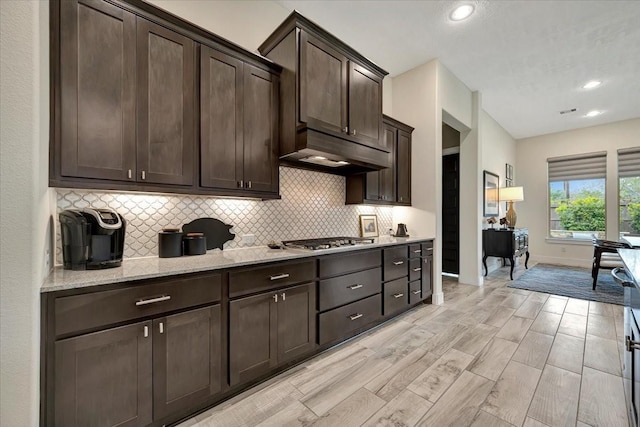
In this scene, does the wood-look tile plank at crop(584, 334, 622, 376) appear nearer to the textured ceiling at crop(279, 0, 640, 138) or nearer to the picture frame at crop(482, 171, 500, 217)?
the picture frame at crop(482, 171, 500, 217)

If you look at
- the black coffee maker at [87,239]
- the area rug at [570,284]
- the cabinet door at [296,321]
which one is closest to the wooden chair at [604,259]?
the area rug at [570,284]

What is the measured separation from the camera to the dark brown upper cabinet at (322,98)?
7.18ft

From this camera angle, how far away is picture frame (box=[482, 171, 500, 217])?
5176mm

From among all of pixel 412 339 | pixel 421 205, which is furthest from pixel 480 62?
pixel 412 339

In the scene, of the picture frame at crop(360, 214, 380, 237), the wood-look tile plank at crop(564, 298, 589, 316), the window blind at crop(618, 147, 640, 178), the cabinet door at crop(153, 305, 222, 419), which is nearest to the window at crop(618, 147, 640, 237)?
the window blind at crop(618, 147, 640, 178)

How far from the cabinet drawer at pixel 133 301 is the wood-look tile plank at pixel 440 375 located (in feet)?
5.18

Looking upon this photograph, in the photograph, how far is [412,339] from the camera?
2578mm

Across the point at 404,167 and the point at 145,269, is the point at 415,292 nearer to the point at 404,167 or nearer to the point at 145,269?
the point at 404,167

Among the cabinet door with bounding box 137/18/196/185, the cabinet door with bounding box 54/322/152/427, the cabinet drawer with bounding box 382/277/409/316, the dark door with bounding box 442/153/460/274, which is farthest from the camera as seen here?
the dark door with bounding box 442/153/460/274

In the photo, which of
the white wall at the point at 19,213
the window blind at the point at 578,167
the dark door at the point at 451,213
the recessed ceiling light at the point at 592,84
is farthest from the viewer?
the window blind at the point at 578,167

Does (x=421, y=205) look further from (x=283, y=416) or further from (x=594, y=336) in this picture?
(x=283, y=416)

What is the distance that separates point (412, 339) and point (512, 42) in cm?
384

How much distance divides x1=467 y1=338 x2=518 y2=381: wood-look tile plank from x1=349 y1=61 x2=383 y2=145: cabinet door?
7.47ft

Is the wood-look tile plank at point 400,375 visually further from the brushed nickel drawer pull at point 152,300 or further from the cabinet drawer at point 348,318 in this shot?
the brushed nickel drawer pull at point 152,300
